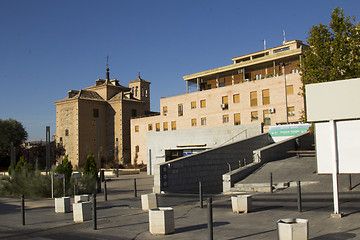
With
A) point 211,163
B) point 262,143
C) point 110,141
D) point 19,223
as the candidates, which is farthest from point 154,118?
point 19,223

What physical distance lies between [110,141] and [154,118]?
669 inches

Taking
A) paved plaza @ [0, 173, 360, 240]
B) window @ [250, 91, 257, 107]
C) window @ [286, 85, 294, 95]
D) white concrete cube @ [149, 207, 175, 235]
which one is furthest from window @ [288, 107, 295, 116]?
white concrete cube @ [149, 207, 175, 235]

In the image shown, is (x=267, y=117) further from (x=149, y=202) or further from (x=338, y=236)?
(x=338, y=236)

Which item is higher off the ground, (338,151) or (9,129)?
(9,129)

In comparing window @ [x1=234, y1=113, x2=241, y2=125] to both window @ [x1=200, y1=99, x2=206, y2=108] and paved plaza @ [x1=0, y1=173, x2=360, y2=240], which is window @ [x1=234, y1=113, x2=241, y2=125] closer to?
window @ [x1=200, y1=99, x2=206, y2=108]

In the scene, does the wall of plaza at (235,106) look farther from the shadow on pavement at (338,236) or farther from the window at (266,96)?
the shadow on pavement at (338,236)

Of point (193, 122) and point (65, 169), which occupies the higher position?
point (193, 122)

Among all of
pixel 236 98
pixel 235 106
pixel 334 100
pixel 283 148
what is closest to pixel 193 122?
pixel 235 106

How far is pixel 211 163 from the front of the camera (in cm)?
2283

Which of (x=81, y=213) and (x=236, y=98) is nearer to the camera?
(x=81, y=213)

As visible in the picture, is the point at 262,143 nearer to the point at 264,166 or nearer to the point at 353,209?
the point at 264,166

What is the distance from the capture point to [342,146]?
916 cm

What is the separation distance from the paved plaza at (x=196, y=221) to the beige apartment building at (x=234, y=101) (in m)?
19.6

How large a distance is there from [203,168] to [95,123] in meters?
47.2
